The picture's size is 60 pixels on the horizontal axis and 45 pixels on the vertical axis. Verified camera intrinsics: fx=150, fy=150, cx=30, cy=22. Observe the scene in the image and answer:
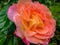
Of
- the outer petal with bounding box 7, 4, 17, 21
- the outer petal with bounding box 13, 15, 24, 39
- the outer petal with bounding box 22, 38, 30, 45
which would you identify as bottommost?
the outer petal with bounding box 22, 38, 30, 45

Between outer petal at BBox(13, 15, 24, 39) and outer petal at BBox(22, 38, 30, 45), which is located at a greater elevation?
outer petal at BBox(13, 15, 24, 39)

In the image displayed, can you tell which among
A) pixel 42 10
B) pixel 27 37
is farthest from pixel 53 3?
pixel 27 37

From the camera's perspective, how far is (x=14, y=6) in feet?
1.79

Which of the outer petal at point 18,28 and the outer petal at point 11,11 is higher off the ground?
the outer petal at point 11,11

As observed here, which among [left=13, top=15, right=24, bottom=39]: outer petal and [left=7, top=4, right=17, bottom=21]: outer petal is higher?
[left=7, top=4, right=17, bottom=21]: outer petal

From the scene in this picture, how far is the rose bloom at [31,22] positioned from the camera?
0.52 metres

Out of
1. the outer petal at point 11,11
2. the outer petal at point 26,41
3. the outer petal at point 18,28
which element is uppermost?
the outer petal at point 11,11

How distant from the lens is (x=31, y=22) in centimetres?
53

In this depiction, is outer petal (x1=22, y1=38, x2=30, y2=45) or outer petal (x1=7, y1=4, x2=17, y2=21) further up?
outer petal (x1=7, y1=4, x2=17, y2=21)

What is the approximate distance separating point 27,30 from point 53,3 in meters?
0.16

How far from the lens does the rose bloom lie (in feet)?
1.72

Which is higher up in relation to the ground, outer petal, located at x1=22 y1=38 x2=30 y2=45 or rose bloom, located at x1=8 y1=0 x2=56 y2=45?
rose bloom, located at x1=8 y1=0 x2=56 y2=45

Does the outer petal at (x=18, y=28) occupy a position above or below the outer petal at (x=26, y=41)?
above

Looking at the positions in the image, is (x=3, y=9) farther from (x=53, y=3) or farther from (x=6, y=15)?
(x=53, y=3)
